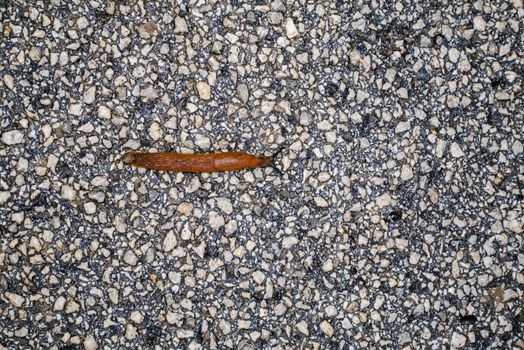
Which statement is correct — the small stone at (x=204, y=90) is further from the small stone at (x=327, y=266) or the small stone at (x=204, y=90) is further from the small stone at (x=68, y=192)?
the small stone at (x=327, y=266)

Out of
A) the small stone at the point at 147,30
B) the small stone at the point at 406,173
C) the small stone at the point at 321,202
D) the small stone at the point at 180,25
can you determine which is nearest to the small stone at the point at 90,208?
the small stone at the point at 147,30

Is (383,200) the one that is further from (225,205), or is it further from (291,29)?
(291,29)

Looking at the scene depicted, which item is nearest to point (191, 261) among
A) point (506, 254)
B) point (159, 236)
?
point (159, 236)

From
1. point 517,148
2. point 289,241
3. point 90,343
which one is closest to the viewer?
point 90,343

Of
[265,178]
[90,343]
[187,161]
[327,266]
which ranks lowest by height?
[90,343]

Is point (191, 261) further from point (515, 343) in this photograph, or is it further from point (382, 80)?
point (515, 343)

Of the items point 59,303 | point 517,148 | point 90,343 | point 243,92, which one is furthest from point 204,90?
point 517,148
